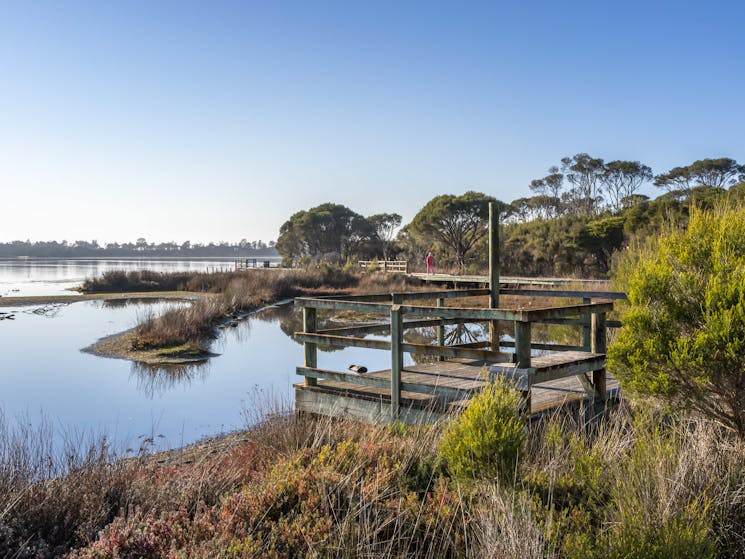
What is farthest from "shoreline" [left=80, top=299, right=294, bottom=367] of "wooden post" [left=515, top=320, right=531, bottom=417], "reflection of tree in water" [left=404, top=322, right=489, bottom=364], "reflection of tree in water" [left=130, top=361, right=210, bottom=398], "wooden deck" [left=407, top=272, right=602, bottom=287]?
"wooden deck" [left=407, top=272, right=602, bottom=287]

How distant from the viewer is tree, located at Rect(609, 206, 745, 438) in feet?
13.9

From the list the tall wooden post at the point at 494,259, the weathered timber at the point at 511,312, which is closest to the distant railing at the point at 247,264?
the tall wooden post at the point at 494,259

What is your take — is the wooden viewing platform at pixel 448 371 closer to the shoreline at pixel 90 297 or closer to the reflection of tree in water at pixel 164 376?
the reflection of tree in water at pixel 164 376

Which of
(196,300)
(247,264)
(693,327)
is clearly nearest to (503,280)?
(196,300)

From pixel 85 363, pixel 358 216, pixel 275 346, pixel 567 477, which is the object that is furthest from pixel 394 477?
pixel 358 216

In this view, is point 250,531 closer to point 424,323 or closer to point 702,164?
point 424,323

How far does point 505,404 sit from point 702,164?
2125 inches

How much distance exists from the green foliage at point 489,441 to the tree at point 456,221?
4661 cm

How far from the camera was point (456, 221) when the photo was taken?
51875mm

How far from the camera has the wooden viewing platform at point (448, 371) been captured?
5371 mm

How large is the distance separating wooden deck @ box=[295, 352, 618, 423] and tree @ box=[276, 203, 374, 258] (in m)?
59.9

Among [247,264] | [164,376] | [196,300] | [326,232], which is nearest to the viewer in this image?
[164,376]

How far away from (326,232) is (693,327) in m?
65.2

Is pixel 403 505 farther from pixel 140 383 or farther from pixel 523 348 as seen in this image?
pixel 140 383
